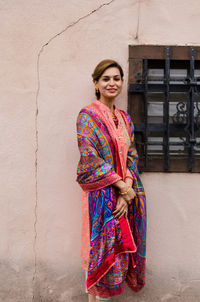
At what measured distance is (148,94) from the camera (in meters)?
2.29

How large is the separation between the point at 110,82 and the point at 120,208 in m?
0.79

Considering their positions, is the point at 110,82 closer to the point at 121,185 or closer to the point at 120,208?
the point at 121,185

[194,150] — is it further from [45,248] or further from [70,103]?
[45,248]

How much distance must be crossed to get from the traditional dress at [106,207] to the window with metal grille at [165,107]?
11.4 inches

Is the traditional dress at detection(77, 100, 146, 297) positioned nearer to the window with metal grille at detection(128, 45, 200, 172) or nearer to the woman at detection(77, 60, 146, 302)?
the woman at detection(77, 60, 146, 302)

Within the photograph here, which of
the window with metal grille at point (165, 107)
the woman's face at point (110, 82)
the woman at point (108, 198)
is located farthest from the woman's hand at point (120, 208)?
the woman's face at point (110, 82)

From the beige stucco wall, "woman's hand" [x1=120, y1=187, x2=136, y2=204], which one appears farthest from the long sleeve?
the beige stucco wall

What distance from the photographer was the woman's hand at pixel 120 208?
181 cm

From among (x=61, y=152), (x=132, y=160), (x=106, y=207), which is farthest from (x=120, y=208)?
(x=61, y=152)

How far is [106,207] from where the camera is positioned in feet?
5.89

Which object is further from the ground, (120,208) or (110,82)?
(110,82)

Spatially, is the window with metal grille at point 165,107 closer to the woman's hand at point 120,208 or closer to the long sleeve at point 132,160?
the long sleeve at point 132,160

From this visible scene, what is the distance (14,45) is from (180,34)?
1232mm

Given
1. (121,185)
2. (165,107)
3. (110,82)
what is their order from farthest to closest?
(165,107) → (110,82) → (121,185)
